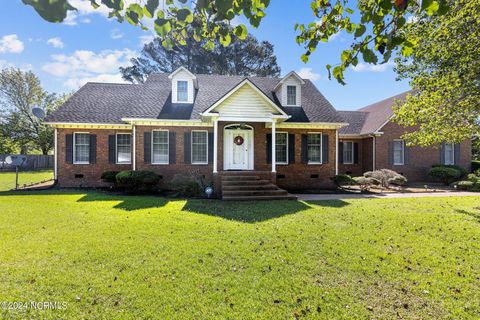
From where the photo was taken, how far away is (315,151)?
48.6 ft

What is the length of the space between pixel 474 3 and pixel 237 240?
8.08 m

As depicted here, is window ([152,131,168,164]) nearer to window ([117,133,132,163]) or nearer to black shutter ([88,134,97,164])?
window ([117,133,132,163])

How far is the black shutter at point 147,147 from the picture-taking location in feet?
44.0

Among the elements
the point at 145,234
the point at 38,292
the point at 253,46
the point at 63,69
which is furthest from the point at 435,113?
the point at 253,46

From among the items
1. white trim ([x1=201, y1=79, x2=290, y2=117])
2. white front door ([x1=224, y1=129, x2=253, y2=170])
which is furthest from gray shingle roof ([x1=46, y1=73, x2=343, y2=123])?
white trim ([x1=201, y1=79, x2=290, y2=117])

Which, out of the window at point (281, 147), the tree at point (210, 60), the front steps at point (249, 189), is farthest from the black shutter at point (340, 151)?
the tree at point (210, 60)

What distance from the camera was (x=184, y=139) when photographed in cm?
1366

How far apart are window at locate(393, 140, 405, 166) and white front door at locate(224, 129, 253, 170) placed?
35.7ft

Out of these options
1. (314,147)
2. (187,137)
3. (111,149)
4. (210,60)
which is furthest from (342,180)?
(210,60)

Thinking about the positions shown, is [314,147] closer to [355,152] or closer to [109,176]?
[355,152]

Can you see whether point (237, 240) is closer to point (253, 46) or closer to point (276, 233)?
point (276, 233)

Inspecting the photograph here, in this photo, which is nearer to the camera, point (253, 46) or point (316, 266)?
point (316, 266)

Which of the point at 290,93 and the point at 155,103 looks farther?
the point at 290,93

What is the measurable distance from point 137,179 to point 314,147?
9.60m
